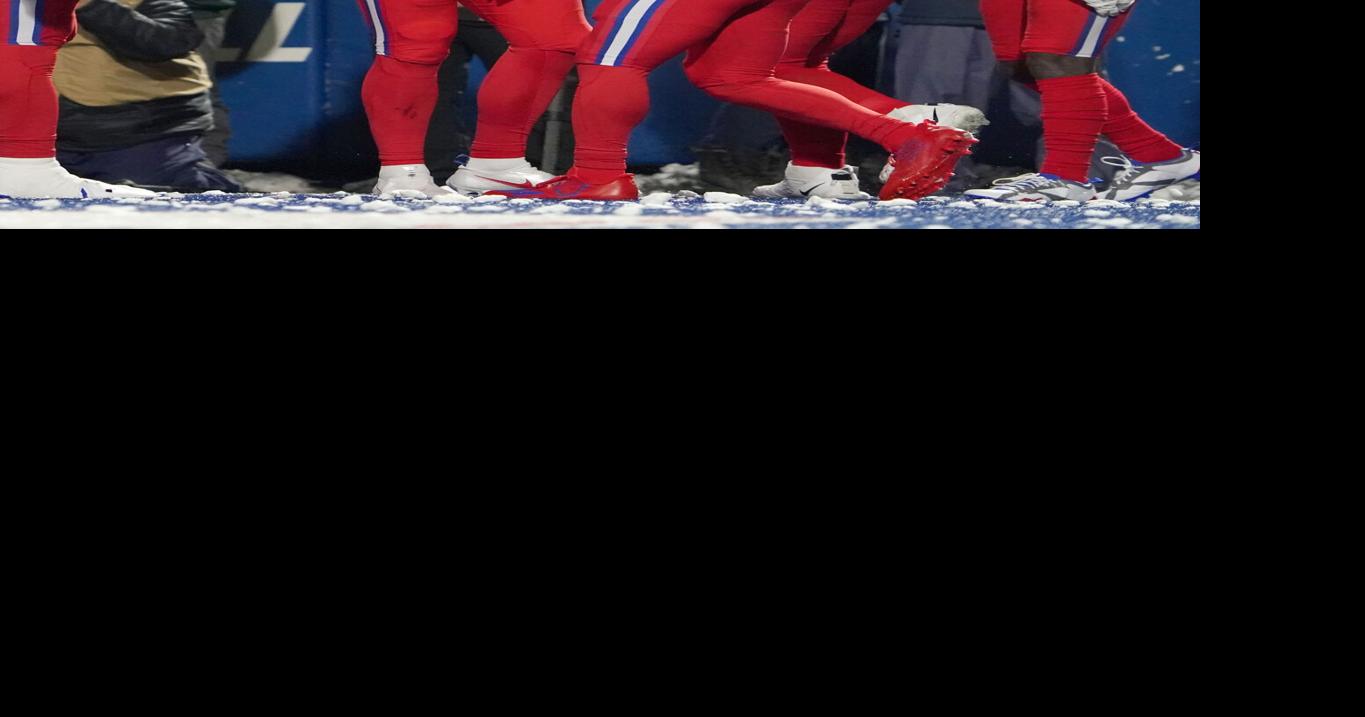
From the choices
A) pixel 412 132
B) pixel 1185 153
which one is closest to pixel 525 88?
pixel 412 132

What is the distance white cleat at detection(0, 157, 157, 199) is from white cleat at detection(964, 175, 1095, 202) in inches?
33.8

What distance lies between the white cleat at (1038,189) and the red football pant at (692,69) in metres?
0.12

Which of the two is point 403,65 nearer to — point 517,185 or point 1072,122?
point 517,185

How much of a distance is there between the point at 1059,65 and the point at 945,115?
0.13 meters

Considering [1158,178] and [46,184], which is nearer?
[46,184]

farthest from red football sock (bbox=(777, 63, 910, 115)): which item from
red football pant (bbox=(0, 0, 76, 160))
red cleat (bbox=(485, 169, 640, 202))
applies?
red football pant (bbox=(0, 0, 76, 160))

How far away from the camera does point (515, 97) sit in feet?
4.52

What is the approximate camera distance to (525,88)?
4.52ft

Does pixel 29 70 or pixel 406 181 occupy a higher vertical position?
pixel 29 70

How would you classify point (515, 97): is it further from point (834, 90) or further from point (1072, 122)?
point (1072, 122)

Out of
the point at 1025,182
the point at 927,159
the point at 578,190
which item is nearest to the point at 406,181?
the point at 578,190

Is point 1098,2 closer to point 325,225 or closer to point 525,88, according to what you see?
point 525,88

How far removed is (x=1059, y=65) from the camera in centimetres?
136

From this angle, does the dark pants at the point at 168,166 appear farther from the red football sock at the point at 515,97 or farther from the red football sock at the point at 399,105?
the red football sock at the point at 515,97
